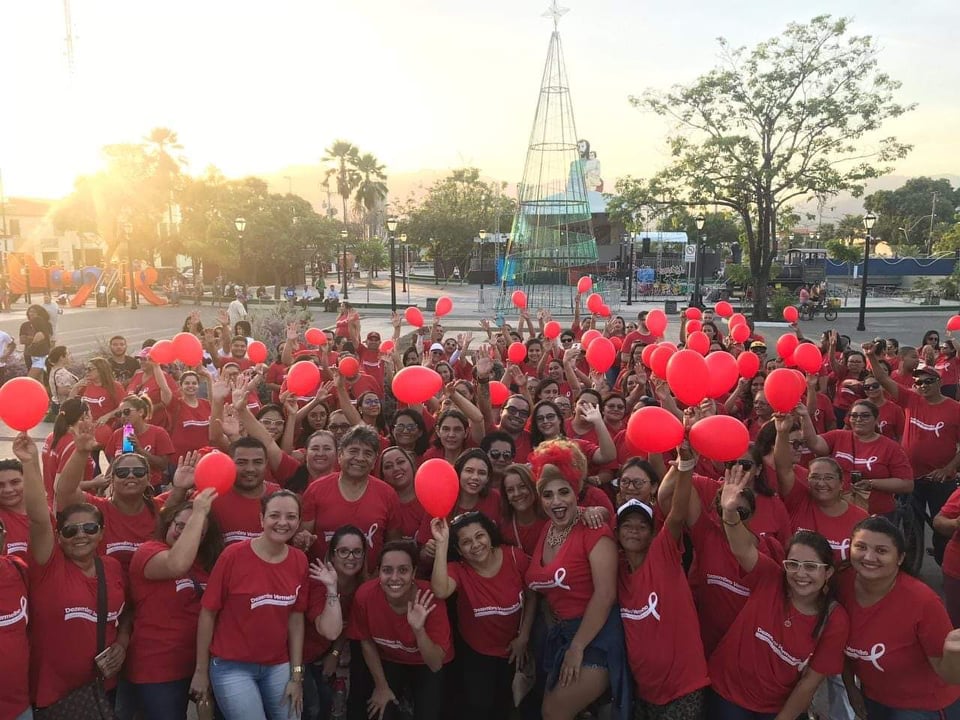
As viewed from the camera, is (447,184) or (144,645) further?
(447,184)

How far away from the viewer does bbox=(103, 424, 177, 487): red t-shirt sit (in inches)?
189

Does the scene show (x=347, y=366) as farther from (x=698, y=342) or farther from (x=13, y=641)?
(x=698, y=342)

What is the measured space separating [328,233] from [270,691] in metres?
40.6

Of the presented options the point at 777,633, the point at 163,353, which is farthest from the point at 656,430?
the point at 163,353

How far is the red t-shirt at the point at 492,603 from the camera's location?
3270 mm

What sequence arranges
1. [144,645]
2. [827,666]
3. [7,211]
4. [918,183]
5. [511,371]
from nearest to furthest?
1. [827,666]
2. [144,645]
3. [511,371]
4. [7,211]
5. [918,183]

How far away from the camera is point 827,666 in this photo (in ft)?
8.80

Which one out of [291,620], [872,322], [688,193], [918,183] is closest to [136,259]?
[688,193]

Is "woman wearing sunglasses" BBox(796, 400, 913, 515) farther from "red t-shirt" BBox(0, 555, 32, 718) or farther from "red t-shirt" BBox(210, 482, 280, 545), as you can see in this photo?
"red t-shirt" BBox(0, 555, 32, 718)

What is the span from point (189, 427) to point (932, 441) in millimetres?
6204

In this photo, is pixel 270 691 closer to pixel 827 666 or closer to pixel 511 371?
pixel 827 666

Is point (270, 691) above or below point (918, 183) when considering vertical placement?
below

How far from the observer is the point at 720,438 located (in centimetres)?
295

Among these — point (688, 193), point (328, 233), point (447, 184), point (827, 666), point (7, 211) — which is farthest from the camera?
point (7, 211)
